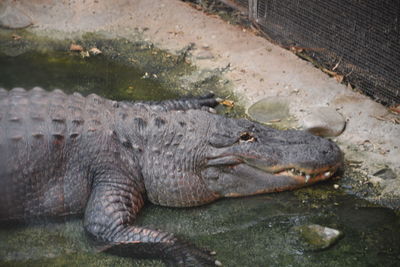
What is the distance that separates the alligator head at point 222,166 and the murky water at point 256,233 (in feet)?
0.34

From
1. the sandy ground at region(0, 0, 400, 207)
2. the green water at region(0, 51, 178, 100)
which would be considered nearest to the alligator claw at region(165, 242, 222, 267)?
the sandy ground at region(0, 0, 400, 207)

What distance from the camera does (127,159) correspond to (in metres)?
4.52

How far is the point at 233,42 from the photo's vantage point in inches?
269

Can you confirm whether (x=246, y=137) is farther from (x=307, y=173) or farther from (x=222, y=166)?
(x=307, y=173)

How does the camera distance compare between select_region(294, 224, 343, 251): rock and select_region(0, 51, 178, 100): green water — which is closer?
select_region(294, 224, 343, 251): rock

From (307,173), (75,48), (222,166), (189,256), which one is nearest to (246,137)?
(222,166)

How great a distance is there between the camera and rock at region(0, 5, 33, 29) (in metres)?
7.43

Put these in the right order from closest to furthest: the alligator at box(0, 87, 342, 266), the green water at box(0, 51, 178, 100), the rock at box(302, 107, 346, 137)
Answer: the alligator at box(0, 87, 342, 266), the rock at box(302, 107, 346, 137), the green water at box(0, 51, 178, 100)

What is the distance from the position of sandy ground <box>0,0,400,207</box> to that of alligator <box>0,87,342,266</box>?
2.31ft

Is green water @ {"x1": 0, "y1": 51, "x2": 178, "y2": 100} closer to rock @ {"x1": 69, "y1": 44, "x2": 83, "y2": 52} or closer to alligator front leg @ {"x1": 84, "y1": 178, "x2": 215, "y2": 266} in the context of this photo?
rock @ {"x1": 69, "y1": 44, "x2": 83, "y2": 52}

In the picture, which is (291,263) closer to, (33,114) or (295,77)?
(33,114)

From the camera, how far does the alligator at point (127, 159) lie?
4.38 metres

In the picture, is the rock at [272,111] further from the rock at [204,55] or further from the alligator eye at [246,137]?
the rock at [204,55]

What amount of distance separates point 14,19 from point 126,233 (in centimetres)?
430
